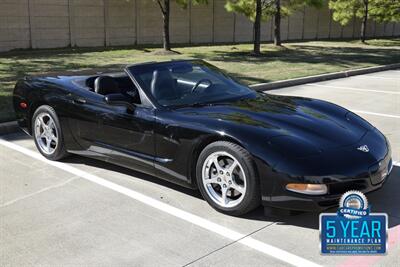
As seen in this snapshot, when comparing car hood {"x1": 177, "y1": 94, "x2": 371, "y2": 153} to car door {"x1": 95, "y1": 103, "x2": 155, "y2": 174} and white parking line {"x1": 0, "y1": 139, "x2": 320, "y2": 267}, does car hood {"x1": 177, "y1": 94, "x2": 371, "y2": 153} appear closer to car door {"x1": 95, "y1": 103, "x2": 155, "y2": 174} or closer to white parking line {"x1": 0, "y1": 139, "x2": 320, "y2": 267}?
car door {"x1": 95, "y1": 103, "x2": 155, "y2": 174}

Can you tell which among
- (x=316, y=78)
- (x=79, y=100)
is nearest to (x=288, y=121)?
(x=79, y=100)

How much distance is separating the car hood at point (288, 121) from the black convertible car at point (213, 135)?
10 mm

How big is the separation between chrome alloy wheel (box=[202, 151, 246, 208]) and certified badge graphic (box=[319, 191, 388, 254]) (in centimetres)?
73

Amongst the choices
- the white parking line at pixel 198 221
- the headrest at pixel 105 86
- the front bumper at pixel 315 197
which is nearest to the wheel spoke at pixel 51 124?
the white parking line at pixel 198 221

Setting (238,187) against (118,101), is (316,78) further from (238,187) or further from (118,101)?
(238,187)

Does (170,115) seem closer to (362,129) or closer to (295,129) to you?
(295,129)

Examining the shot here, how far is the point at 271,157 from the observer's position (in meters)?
3.83

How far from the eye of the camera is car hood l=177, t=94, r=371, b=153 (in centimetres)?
404

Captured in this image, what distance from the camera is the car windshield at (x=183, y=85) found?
4832 millimetres

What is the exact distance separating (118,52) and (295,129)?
640 inches

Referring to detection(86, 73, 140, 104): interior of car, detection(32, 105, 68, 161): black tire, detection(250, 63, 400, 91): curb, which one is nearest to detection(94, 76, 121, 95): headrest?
detection(86, 73, 140, 104): interior of car

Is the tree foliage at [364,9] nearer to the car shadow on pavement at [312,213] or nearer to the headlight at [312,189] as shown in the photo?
the car shadow on pavement at [312,213]

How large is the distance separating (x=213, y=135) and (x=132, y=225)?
1007mm

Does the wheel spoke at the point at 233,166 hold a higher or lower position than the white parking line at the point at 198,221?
higher
